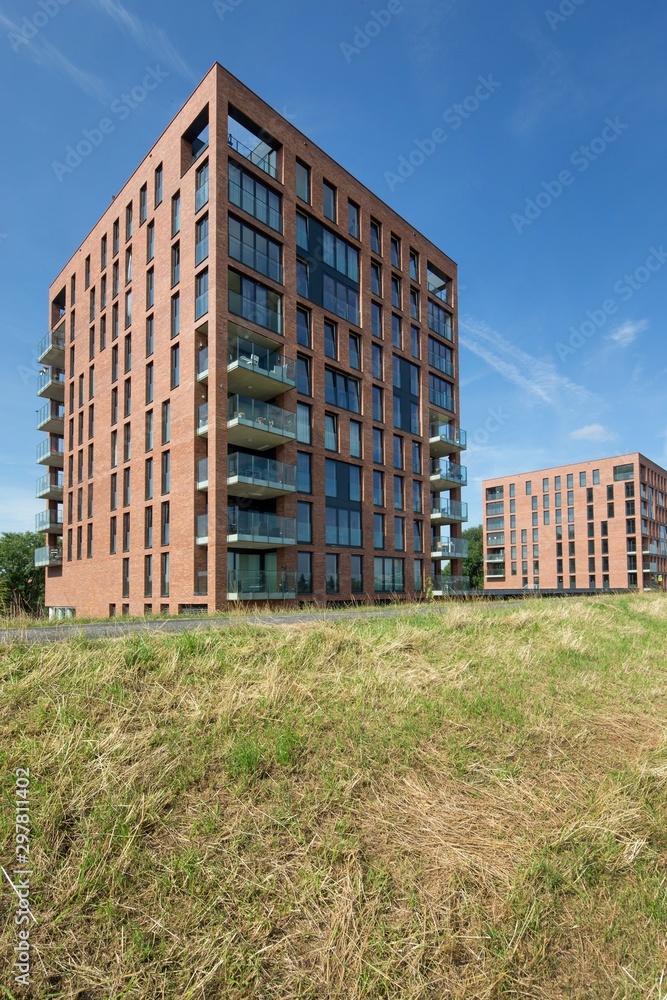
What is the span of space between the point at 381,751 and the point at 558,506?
7408 centimetres

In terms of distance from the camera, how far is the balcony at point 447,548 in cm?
3469

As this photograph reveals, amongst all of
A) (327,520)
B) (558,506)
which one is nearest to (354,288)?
(327,520)

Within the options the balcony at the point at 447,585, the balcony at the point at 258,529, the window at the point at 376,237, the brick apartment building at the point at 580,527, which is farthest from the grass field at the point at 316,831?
the brick apartment building at the point at 580,527

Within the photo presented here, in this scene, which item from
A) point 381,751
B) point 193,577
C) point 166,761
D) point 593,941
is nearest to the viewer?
point 593,941

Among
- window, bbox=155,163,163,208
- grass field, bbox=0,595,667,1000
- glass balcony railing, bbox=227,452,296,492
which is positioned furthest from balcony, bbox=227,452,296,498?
grass field, bbox=0,595,667,1000

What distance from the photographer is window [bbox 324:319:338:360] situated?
91.8 feet

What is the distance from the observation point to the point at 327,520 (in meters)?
26.6

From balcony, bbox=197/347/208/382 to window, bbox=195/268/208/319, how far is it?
60.3 inches

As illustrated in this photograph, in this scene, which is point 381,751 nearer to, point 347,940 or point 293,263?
point 347,940

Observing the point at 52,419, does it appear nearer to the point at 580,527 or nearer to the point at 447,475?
the point at 447,475

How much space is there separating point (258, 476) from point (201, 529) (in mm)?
3123

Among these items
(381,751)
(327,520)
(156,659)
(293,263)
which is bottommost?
(381,751)

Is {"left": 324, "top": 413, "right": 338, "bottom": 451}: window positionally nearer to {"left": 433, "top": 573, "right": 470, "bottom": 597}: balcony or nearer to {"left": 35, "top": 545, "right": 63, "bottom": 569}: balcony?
{"left": 433, "top": 573, "right": 470, "bottom": 597}: balcony

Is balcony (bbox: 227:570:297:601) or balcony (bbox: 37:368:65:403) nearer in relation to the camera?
balcony (bbox: 227:570:297:601)
